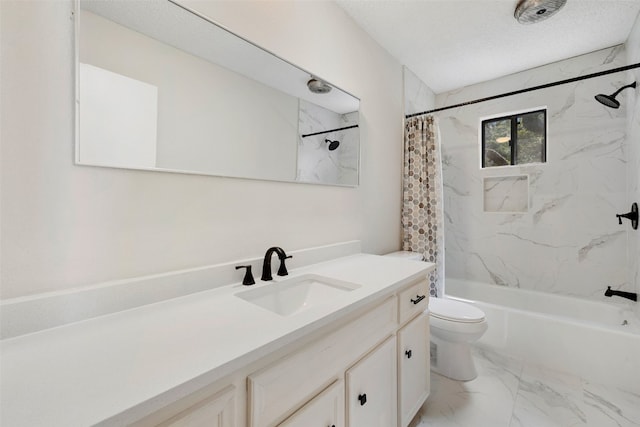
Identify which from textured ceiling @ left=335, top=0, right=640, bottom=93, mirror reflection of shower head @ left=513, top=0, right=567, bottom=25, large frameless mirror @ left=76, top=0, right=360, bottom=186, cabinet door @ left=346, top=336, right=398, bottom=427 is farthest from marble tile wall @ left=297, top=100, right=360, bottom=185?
mirror reflection of shower head @ left=513, top=0, right=567, bottom=25

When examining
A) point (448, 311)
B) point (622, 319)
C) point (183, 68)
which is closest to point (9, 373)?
point (183, 68)

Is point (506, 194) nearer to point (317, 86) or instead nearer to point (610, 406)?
point (610, 406)

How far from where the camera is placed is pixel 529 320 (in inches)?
78.9

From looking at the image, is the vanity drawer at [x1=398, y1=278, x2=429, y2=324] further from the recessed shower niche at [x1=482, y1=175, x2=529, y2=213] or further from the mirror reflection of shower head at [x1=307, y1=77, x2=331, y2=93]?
the recessed shower niche at [x1=482, y1=175, x2=529, y2=213]

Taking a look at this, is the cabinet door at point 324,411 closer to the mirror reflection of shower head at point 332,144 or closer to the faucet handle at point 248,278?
the faucet handle at point 248,278

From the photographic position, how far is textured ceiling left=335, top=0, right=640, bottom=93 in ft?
5.99

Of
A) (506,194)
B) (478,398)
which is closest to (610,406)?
(478,398)

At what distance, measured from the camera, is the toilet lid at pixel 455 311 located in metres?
1.76

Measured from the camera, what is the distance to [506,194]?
2814mm

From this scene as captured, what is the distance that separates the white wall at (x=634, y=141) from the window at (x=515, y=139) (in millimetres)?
556

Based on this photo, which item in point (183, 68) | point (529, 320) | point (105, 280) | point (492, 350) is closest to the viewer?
point (105, 280)

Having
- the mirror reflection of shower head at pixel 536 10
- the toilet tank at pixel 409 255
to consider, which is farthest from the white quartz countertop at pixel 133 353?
the mirror reflection of shower head at pixel 536 10

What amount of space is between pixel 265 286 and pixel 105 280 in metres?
0.55

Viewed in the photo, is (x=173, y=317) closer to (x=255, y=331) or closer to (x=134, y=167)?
(x=255, y=331)
